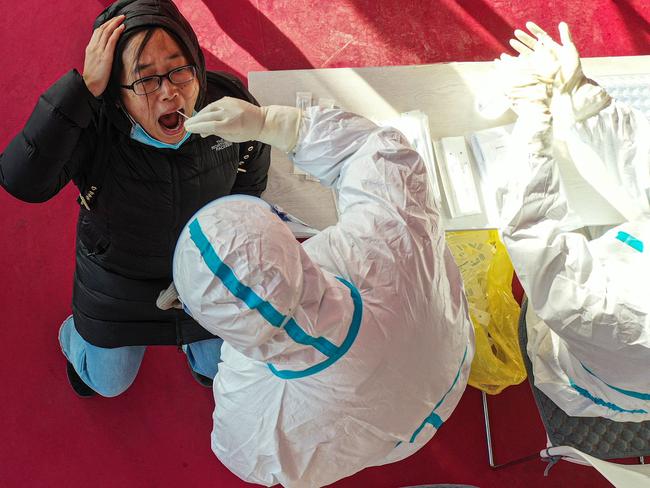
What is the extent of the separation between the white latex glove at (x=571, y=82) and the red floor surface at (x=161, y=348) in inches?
47.1

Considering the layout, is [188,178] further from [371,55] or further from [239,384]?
[371,55]

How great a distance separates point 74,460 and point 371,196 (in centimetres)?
180

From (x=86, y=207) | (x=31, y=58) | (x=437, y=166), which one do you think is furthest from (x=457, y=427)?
(x=31, y=58)

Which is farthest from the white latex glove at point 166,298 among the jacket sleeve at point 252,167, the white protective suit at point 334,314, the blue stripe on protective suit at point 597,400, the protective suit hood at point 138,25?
the blue stripe on protective suit at point 597,400

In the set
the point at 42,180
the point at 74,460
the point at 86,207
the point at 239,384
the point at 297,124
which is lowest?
the point at 74,460

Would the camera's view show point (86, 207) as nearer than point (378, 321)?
No

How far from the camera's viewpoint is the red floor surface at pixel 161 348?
7.86 ft

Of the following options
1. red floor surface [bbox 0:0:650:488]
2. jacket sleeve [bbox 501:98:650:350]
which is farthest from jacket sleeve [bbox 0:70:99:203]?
jacket sleeve [bbox 501:98:650:350]

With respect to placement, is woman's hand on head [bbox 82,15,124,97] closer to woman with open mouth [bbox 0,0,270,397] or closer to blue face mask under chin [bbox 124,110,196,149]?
woman with open mouth [bbox 0,0,270,397]

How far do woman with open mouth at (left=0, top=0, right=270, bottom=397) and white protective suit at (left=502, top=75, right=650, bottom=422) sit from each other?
34.4 inches

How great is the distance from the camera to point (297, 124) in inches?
63.2

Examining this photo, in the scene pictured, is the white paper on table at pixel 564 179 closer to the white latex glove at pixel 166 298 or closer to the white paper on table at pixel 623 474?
the white paper on table at pixel 623 474

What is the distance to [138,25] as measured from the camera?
4.83ft

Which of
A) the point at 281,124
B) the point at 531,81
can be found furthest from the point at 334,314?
the point at 531,81
